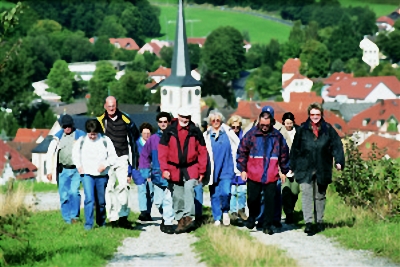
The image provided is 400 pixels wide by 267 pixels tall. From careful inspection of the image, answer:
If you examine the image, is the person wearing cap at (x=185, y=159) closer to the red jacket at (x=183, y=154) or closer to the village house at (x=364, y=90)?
the red jacket at (x=183, y=154)

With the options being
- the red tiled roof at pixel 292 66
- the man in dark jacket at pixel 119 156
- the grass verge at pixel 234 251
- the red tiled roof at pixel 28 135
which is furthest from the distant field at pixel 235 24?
the grass verge at pixel 234 251

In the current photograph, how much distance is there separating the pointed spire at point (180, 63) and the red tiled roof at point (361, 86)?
2976cm

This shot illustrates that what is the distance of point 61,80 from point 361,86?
4644 centimetres

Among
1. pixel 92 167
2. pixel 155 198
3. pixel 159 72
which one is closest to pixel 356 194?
pixel 155 198

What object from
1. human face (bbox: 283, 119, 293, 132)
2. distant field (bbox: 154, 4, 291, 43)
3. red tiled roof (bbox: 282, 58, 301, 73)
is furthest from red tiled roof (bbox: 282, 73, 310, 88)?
human face (bbox: 283, 119, 293, 132)

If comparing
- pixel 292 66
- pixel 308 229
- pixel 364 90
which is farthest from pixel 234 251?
pixel 292 66

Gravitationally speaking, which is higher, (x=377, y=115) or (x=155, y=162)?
(x=155, y=162)

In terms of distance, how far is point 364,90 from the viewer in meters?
134

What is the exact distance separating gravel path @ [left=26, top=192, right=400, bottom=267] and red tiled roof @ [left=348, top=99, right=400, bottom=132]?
3497 inches

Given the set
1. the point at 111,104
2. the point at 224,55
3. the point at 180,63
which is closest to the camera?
the point at 111,104

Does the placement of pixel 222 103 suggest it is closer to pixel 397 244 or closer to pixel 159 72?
pixel 159 72

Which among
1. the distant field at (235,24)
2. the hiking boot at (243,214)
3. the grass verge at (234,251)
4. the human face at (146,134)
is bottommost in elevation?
the hiking boot at (243,214)

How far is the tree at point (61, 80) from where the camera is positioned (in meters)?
155

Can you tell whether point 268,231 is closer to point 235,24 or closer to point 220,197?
point 220,197
